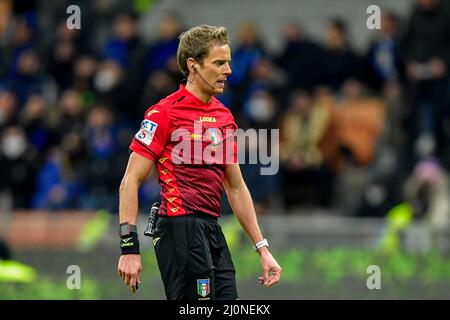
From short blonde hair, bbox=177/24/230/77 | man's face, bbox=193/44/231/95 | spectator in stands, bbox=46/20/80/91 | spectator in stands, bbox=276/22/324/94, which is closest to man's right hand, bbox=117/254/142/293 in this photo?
man's face, bbox=193/44/231/95

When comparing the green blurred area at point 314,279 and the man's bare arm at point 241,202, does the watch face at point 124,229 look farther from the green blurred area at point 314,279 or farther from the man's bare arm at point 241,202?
the green blurred area at point 314,279

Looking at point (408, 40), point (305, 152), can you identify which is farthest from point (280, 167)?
point (408, 40)

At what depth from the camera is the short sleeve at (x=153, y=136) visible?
7.77 metres

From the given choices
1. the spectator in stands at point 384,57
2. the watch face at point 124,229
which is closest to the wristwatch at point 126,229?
the watch face at point 124,229

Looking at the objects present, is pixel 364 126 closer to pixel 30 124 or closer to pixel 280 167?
pixel 280 167

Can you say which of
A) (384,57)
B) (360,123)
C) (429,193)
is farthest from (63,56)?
(429,193)

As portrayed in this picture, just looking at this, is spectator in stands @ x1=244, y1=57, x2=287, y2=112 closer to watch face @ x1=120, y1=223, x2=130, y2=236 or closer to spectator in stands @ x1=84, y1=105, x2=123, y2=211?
spectator in stands @ x1=84, y1=105, x2=123, y2=211

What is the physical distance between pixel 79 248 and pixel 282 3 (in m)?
6.45

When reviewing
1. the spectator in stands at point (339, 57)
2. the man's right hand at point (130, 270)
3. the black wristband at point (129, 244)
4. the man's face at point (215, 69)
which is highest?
the spectator in stands at point (339, 57)

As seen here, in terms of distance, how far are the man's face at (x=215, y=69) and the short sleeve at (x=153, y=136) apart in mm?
344

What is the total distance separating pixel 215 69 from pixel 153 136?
1.93ft

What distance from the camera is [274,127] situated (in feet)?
60.4

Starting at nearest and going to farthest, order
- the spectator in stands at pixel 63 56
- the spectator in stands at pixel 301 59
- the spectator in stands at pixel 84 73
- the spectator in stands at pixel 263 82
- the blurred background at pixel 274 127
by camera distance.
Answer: the blurred background at pixel 274 127 < the spectator in stands at pixel 301 59 < the spectator in stands at pixel 263 82 < the spectator in stands at pixel 84 73 < the spectator in stands at pixel 63 56

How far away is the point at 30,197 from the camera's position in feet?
64.9
